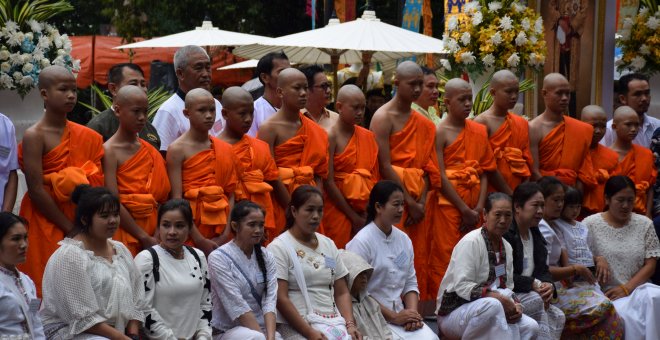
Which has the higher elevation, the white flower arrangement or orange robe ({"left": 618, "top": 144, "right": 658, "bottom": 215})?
the white flower arrangement

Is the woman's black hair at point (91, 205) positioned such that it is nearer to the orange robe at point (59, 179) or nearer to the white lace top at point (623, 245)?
the orange robe at point (59, 179)

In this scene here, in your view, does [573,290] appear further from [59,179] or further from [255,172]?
[59,179]

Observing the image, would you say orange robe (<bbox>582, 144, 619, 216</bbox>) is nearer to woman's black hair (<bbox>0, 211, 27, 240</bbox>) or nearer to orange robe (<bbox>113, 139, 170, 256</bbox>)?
orange robe (<bbox>113, 139, 170, 256</bbox>)

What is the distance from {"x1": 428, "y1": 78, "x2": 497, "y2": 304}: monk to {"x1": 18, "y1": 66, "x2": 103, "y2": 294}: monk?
→ 2.95 metres

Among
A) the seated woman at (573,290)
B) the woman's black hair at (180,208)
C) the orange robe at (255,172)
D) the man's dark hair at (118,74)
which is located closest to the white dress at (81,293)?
the woman's black hair at (180,208)

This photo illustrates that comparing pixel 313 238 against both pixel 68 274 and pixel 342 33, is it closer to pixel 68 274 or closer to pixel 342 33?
pixel 68 274

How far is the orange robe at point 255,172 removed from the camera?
7703 mm

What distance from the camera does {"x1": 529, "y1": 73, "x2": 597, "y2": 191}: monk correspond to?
9.34m

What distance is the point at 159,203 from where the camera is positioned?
24.3 feet

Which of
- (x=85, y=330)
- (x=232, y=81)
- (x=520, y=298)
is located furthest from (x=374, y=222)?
(x=232, y=81)

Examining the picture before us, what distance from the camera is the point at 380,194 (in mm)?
7688

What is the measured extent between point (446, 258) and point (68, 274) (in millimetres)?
3621

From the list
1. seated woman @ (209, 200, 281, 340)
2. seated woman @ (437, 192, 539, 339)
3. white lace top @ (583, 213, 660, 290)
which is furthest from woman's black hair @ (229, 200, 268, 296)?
white lace top @ (583, 213, 660, 290)

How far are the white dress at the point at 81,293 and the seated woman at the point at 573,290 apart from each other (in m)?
3.37
